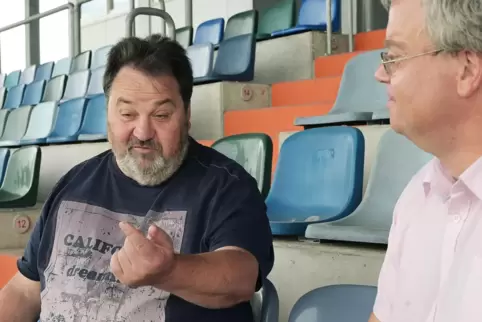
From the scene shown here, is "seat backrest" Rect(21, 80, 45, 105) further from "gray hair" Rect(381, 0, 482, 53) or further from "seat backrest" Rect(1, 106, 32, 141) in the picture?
"gray hair" Rect(381, 0, 482, 53)

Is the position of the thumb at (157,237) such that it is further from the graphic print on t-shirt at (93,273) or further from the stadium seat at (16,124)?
the stadium seat at (16,124)

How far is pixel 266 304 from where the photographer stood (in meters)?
1.22

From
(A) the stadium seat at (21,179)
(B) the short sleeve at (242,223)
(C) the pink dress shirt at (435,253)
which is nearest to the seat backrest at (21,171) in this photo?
(A) the stadium seat at (21,179)

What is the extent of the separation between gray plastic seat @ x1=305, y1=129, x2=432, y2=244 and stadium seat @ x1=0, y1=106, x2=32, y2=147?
3487mm

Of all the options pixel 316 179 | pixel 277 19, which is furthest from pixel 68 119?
pixel 316 179

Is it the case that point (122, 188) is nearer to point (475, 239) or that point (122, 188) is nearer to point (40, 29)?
point (475, 239)

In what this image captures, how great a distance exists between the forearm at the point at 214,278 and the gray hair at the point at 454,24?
528 millimetres

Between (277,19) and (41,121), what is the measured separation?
1862mm

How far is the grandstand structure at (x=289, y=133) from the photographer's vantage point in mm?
1973

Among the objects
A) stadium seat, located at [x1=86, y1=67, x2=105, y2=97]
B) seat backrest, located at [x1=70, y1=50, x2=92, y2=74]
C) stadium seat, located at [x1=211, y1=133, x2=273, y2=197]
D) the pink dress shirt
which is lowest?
the pink dress shirt

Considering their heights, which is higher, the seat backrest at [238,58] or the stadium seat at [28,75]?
the stadium seat at [28,75]

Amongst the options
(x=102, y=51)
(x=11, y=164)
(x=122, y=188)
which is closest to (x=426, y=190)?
(x=122, y=188)

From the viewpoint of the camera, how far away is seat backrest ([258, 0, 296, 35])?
4395mm

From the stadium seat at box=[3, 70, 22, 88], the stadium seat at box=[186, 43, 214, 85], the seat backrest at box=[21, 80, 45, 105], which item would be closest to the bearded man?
the stadium seat at box=[186, 43, 214, 85]
